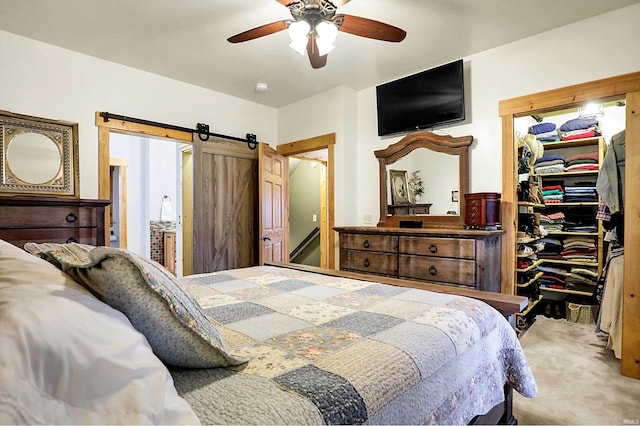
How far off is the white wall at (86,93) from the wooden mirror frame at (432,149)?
201 centimetres

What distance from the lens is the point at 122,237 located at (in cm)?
531

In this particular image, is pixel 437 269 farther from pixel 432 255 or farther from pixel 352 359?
pixel 352 359

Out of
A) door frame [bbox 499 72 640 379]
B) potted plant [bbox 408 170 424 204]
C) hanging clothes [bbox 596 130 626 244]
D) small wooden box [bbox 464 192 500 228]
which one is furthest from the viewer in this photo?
potted plant [bbox 408 170 424 204]

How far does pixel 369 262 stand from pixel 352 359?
2.37 m

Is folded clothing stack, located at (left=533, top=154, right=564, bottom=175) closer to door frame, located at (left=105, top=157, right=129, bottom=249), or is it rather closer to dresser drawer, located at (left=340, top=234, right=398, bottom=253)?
dresser drawer, located at (left=340, top=234, right=398, bottom=253)

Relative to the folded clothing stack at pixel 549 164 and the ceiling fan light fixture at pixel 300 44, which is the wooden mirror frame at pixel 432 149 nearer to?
the folded clothing stack at pixel 549 164

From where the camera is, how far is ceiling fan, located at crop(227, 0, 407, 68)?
189 centimetres

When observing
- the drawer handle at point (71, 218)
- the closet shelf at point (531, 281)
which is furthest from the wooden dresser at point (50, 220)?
the closet shelf at point (531, 281)

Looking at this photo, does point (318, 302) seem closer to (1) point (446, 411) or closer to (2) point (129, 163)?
(1) point (446, 411)

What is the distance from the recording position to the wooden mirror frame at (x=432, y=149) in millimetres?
3074

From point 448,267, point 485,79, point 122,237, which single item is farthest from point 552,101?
point 122,237

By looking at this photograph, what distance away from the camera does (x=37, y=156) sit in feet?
9.11

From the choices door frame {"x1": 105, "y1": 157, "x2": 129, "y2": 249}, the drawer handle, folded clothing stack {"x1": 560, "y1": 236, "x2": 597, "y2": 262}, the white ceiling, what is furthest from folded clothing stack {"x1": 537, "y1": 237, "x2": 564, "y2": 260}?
door frame {"x1": 105, "y1": 157, "x2": 129, "y2": 249}

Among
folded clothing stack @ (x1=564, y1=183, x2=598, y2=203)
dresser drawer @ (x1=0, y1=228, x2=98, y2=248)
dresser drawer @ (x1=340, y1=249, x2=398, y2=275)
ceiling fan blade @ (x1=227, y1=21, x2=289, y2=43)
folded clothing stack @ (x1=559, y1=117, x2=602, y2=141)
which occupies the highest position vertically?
ceiling fan blade @ (x1=227, y1=21, x2=289, y2=43)
